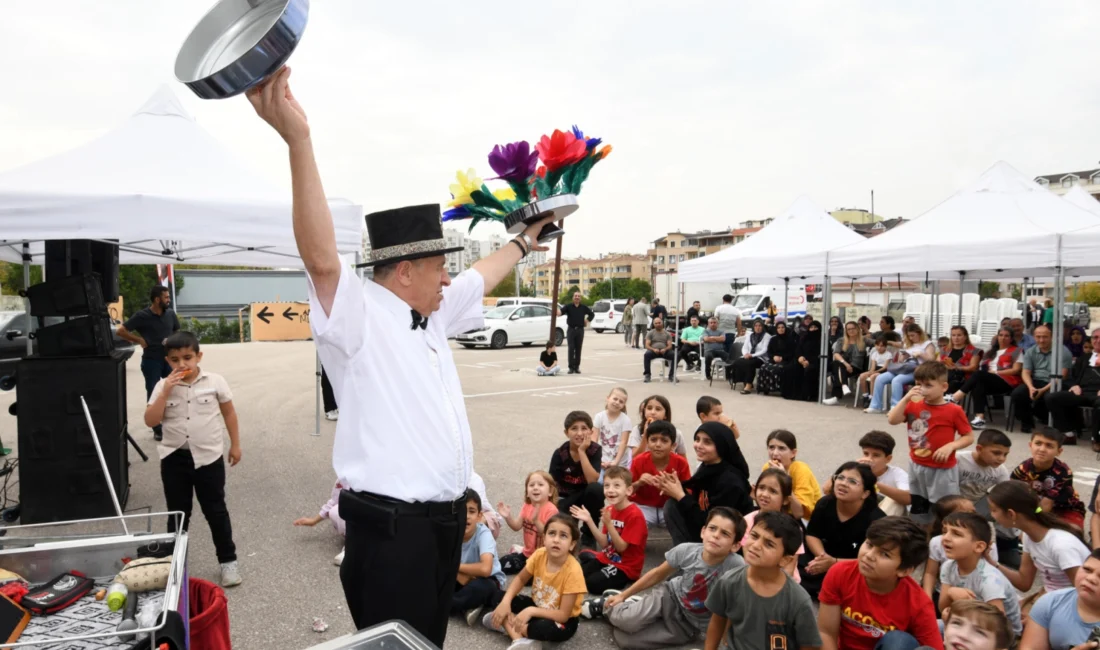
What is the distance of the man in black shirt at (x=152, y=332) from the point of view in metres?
8.02

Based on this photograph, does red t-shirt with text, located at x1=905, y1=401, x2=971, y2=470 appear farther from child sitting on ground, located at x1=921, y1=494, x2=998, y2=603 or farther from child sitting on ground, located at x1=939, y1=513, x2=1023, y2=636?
child sitting on ground, located at x1=939, y1=513, x2=1023, y2=636

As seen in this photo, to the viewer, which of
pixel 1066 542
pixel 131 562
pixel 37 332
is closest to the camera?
pixel 131 562

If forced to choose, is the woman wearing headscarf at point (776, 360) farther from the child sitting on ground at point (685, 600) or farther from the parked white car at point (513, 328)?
the parked white car at point (513, 328)

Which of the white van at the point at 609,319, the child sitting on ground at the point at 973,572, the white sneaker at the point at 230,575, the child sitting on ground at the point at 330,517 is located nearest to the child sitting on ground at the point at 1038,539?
the child sitting on ground at the point at 973,572

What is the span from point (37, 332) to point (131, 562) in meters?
3.14

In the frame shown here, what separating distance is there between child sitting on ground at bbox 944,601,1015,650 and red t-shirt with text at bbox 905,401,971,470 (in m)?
2.52

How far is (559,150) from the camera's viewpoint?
2.66 metres

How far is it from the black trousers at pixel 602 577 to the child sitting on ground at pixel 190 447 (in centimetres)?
210

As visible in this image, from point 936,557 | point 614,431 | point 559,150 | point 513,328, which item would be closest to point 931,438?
point 936,557

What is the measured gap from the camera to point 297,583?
4227 mm

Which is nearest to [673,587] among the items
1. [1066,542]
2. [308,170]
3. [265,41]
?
[1066,542]

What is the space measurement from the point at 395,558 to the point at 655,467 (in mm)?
3299

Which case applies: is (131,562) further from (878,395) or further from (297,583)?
(878,395)

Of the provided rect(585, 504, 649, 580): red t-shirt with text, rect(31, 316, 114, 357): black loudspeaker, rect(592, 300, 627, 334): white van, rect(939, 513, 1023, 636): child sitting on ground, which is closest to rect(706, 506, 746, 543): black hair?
rect(585, 504, 649, 580): red t-shirt with text
